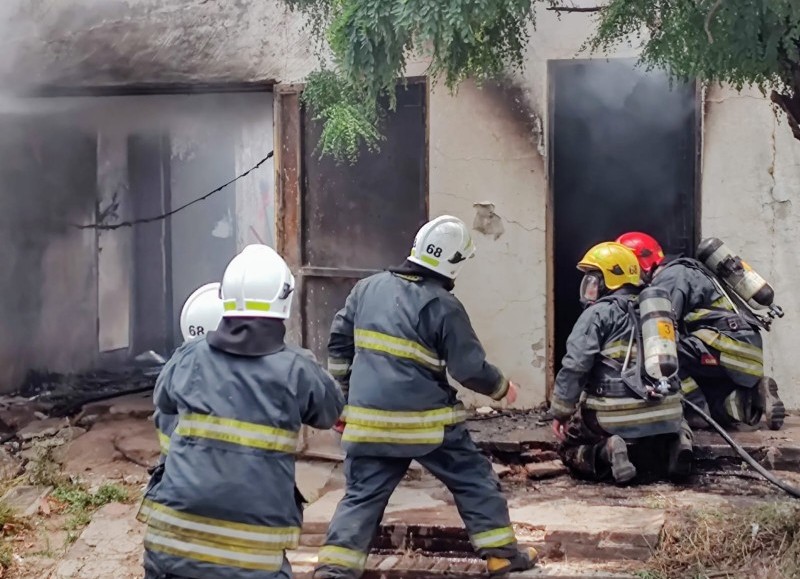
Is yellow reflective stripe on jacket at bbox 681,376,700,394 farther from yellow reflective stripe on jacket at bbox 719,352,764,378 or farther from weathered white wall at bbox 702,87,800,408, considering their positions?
weathered white wall at bbox 702,87,800,408

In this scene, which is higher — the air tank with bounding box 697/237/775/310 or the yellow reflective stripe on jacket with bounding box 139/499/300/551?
the air tank with bounding box 697/237/775/310

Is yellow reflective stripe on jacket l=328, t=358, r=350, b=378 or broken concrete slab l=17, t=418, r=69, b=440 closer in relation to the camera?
yellow reflective stripe on jacket l=328, t=358, r=350, b=378

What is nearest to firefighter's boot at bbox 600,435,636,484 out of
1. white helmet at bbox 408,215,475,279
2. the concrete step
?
the concrete step

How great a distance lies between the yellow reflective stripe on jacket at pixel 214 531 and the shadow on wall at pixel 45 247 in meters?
6.34

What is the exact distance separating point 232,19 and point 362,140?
1462mm

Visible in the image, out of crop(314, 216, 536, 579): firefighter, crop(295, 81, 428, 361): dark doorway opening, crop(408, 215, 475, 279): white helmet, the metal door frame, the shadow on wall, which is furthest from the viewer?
the shadow on wall

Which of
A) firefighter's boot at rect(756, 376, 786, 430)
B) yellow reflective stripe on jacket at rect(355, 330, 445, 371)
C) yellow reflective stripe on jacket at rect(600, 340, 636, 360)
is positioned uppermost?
yellow reflective stripe on jacket at rect(355, 330, 445, 371)

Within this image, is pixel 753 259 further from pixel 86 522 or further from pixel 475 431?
pixel 86 522

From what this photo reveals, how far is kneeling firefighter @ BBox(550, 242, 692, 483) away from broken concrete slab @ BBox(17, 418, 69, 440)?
13.6 ft

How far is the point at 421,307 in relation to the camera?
4.87 metres

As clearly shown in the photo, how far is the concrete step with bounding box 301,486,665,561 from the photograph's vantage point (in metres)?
5.06

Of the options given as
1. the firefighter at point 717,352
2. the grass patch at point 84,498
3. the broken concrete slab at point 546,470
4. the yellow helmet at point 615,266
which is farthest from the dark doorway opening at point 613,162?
the grass patch at point 84,498

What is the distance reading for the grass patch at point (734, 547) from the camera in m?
4.65

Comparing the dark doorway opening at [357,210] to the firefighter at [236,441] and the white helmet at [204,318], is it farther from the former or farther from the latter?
the firefighter at [236,441]
